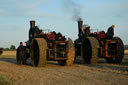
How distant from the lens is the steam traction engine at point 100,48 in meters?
14.5

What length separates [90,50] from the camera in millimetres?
15422

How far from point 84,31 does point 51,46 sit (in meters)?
4.10

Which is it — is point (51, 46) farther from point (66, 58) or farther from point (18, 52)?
point (18, 52)

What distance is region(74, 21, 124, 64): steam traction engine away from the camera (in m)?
14.5

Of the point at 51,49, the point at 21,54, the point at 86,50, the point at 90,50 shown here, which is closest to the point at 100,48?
the point at 90,50

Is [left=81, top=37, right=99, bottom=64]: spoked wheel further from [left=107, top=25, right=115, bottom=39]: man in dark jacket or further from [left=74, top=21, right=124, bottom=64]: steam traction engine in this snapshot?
[left=107, top=25, right=115, bottom=39]: man in dark jacket

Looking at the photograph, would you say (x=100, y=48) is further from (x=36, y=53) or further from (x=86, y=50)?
(x=36, y=53)

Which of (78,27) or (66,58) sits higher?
(78,27)

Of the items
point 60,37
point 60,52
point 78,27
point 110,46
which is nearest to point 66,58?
point 60,52

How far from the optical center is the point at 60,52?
545 inches

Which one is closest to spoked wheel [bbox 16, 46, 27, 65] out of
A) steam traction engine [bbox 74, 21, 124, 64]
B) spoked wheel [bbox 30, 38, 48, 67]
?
spoked wheel [bbox 30, 38, 48, 67]

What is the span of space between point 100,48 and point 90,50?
0.92 m

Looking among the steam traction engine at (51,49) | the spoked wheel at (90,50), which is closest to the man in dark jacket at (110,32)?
the spoked wheel at (90,50)

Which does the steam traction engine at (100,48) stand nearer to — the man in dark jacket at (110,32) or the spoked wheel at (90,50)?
the spoked wheel at (90,50)
